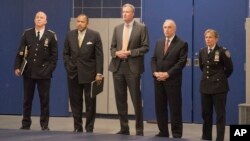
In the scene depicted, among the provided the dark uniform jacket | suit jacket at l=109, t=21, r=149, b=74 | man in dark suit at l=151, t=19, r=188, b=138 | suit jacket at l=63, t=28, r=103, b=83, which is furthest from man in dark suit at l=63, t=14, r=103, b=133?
the dark uniform jacket

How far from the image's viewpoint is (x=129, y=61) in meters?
5.95

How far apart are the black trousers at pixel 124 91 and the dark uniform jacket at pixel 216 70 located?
80 cm

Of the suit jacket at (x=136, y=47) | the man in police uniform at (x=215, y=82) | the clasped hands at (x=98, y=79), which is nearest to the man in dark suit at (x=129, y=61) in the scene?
the suit jacket at (x=136, y=47)

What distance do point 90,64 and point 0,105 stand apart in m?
3.19

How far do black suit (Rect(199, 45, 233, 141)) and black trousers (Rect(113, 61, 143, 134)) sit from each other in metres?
0.79

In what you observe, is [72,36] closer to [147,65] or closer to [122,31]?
[122,31]

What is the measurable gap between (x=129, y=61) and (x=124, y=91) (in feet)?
1.25

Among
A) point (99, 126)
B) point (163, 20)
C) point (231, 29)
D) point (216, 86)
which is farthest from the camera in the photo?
point (163, 20)

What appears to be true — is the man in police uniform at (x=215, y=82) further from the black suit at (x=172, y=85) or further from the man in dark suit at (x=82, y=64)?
the man in dark suit at (x=82, y=64)

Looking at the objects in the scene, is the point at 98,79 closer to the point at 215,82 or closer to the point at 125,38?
the point at 125,38

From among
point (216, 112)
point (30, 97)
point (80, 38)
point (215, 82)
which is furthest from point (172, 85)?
point (30, 97)

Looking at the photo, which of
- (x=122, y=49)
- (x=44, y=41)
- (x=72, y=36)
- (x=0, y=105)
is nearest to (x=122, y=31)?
(x=122, y=49)

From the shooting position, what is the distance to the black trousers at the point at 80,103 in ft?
20.3

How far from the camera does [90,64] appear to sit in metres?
6.14
